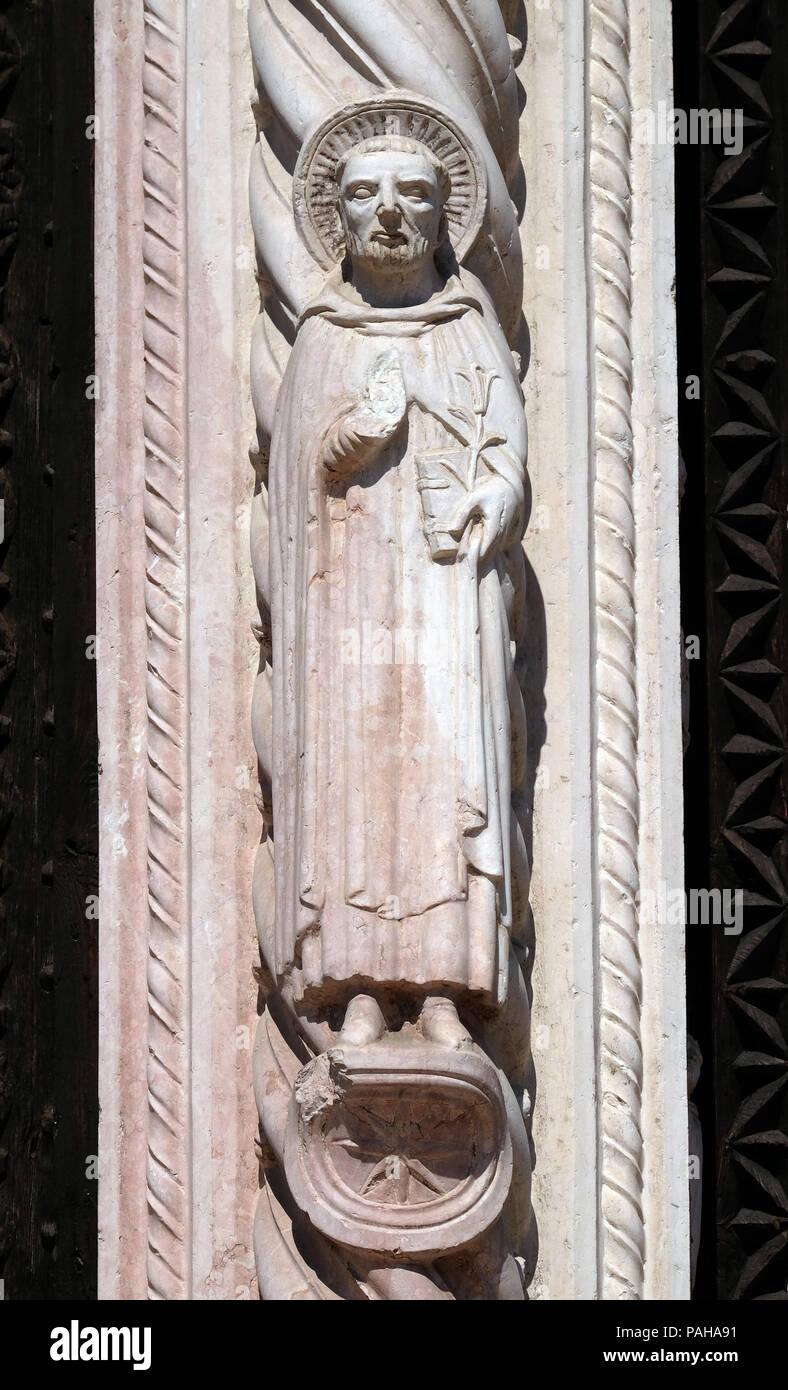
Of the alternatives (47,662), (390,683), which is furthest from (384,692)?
(47,662)

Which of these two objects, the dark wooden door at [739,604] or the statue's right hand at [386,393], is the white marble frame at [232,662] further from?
the statue's right hand at [386,393]

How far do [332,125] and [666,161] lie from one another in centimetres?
71

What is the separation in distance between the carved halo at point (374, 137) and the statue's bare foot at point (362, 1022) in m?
1.34

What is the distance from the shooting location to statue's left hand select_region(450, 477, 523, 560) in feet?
16.5

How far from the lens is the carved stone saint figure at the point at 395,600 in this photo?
4.93 metres

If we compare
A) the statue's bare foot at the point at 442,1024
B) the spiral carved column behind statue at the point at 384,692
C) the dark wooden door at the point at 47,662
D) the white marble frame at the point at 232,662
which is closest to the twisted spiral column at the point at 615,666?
the white marble frame at the point at 232,662

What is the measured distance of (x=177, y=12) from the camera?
5.50 m

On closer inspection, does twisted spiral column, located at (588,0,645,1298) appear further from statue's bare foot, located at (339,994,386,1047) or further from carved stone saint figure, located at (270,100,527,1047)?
statue's bare foot, located at (339,994,386,1047)

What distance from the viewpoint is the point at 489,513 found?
504 cm

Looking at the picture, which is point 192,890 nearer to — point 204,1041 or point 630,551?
point 204,1041

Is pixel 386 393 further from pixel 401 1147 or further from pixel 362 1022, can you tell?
pixel 401 1147

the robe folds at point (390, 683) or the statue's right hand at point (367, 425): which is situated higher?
the statue's right hand at point (367, 425)
